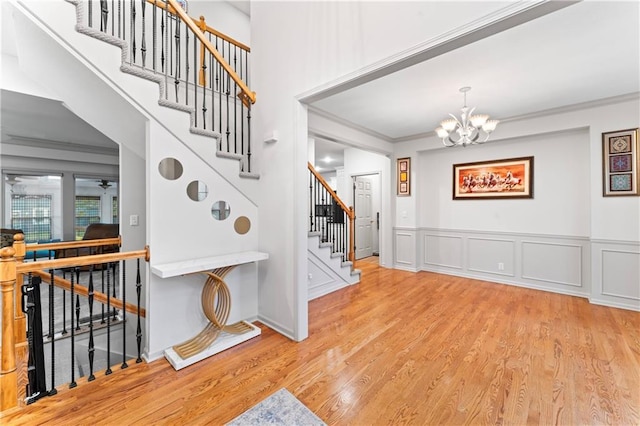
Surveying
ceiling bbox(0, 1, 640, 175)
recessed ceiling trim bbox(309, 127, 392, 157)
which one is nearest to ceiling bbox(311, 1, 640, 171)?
ceiling bbox(0, 1, 640, 175)

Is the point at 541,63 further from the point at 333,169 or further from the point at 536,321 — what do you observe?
the point at 333,169

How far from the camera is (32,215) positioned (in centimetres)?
603

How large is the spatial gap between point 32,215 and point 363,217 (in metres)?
7.63

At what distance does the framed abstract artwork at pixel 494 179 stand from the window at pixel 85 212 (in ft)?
28.6

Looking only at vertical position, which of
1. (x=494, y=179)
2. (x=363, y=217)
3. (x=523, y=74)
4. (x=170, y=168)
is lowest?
(x=363, y=217)

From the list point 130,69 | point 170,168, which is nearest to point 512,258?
point 170,168

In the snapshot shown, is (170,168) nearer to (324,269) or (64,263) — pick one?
(64,263)

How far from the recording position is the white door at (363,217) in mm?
6562

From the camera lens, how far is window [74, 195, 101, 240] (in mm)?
6707

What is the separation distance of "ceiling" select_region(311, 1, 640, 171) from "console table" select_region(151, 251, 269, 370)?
249cm

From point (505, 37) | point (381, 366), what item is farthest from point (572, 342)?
point (505, 37)

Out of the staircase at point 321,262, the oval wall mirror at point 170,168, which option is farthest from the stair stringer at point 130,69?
the staircase at point 321,262

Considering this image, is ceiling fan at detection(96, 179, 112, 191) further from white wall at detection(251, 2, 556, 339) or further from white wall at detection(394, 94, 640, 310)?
white wall at detection(394, 94, 640, 310)

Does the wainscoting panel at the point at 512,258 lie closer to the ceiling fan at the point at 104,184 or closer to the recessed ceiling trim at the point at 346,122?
the recessed ceiling trim at the point at 346,122
